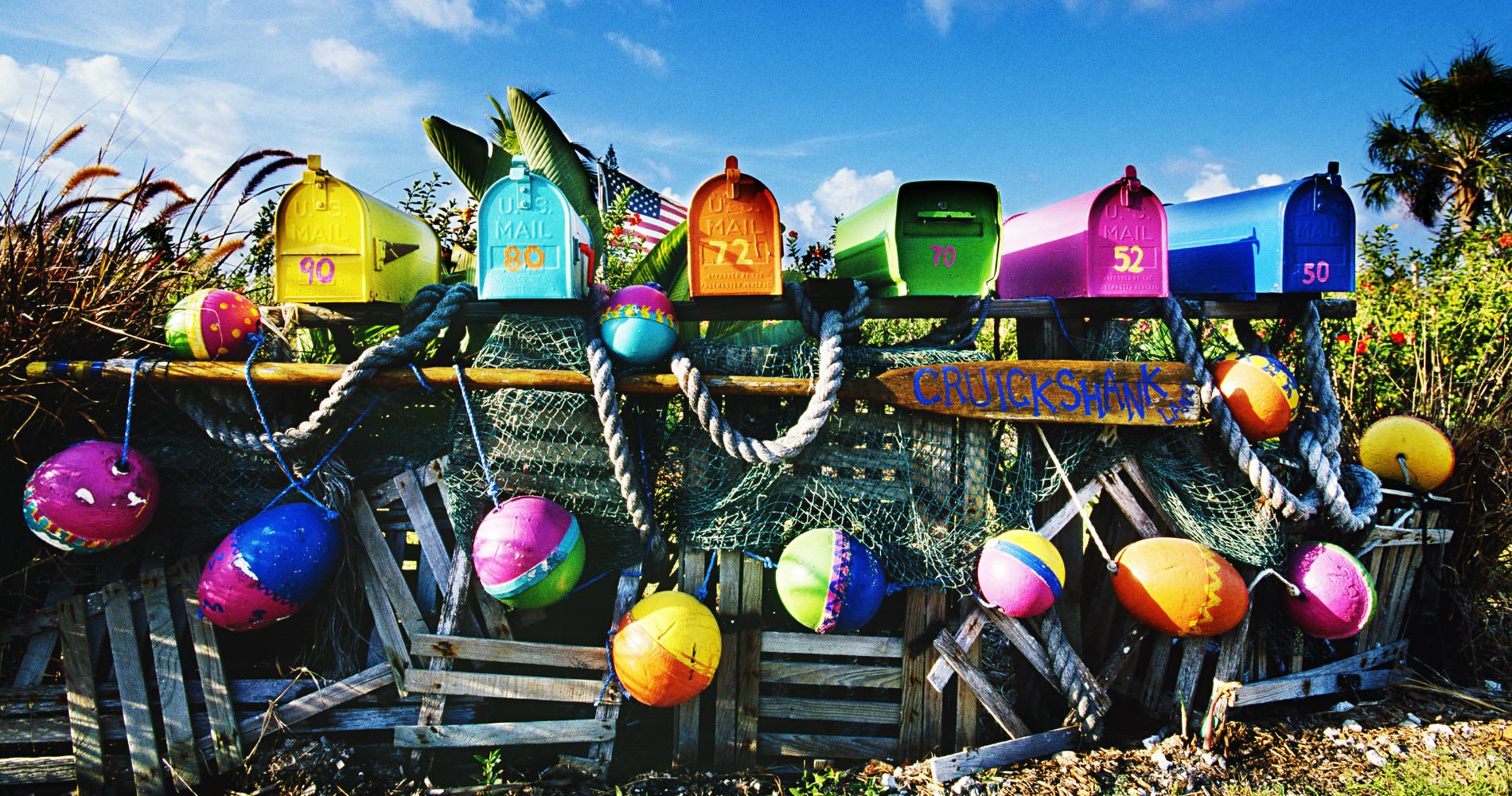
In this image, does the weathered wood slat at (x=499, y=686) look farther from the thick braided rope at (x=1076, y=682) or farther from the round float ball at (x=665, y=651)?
the thick braided rope at (x=1076, y=682)

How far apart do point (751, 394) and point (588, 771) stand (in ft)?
5.62

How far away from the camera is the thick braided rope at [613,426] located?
3.06 m

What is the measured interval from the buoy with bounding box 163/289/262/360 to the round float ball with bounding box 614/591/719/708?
2096 mm

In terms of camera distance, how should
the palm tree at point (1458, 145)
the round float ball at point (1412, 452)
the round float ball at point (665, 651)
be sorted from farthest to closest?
the palm tree at point (1458, 145)
the round float ball at point (1412, 452)
the round float ball at point (665, 651)

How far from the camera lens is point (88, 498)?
293 cm

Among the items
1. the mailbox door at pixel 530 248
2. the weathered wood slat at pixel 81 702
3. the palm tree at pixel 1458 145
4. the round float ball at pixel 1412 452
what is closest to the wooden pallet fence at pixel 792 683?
the mailbox door at pixel 530 248

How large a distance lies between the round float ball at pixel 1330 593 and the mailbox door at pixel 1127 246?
4.65 feet

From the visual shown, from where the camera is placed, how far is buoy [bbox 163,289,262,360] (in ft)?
10.5

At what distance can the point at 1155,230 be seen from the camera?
3336 mm

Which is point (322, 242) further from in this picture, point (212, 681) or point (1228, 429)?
point (1228, 429)

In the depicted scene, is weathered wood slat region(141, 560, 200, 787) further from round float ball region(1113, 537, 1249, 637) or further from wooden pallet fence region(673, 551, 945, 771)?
round float ball region(1113, 537, 1249, 637)

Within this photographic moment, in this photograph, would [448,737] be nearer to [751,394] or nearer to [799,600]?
[799,600]

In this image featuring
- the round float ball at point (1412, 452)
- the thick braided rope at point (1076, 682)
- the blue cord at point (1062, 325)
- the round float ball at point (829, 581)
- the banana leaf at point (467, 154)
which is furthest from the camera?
the banana leaf at point (467, 154)

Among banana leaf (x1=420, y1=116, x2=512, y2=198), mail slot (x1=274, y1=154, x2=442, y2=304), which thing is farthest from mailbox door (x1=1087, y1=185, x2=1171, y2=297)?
banana leaf (x1=420, y1=116, x2=512, y2=198)
